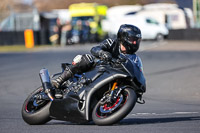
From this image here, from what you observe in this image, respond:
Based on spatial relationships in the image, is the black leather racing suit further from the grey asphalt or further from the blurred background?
the blurred background

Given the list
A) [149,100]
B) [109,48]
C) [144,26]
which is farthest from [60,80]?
[144,26]

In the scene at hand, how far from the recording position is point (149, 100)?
10.4 m

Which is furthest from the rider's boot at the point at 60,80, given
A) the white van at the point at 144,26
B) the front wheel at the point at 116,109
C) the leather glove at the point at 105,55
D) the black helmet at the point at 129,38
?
the white van at the point at 144,26

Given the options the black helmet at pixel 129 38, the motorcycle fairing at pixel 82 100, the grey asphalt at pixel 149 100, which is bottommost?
the grey asphalt at pixel 149 100

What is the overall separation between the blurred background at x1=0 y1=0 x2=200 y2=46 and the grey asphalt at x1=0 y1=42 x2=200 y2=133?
47.3 ft

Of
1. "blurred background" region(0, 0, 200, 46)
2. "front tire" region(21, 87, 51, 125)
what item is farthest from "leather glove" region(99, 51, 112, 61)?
"blurred background" region(0, 0, 200, 46)

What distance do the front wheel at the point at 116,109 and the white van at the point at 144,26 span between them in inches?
1216

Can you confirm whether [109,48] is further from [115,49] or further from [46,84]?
[46,84]

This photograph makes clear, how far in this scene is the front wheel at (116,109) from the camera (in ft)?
20.3

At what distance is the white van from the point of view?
37.4 metres

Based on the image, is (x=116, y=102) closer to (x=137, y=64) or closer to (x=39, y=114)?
(x=137, y=64)

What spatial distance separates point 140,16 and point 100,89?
31.9 metres

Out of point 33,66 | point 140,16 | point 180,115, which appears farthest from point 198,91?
point 140,16

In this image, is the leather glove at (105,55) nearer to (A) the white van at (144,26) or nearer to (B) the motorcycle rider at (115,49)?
(B) the motorcycle rider at (115,49)
